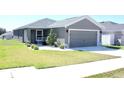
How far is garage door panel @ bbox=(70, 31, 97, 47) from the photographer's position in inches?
891

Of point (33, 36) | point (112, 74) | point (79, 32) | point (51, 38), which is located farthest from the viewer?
point (33, 36)

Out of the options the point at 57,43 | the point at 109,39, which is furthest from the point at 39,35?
the point at 109,39

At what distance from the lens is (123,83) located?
722 cm

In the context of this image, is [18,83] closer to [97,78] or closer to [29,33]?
[97,78]

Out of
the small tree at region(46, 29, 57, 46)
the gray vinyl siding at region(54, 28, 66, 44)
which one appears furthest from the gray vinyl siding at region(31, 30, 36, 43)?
the gray vinyl siding at region(54, 28, 66, 44)

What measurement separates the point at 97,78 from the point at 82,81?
2.82 feet

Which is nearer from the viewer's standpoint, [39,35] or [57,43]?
[57,43]

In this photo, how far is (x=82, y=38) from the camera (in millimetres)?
23219

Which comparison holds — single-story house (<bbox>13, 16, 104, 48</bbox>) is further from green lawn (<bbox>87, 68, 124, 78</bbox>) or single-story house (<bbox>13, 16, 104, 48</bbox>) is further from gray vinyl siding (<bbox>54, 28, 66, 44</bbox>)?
green lawn (<bbox>87, 68, 124, 78</bbox>)

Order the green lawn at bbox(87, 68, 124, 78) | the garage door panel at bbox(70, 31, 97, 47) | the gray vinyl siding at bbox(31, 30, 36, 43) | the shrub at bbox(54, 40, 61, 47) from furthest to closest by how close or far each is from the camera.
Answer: the gray vinyl siding at bbox(31, 30, 36, 43), the shrub at bbox(54, 40, 61, 47), the garage door panel at bbox(70, 31, 97, 47), the green lawn at bbox(87, 68, 124, 78)

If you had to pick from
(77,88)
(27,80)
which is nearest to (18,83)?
(27,80)

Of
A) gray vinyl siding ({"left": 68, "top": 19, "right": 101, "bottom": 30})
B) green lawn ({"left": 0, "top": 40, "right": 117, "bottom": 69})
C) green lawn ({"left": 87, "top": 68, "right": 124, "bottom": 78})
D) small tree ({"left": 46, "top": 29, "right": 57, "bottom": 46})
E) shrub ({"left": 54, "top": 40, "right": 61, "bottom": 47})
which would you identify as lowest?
green lawn ({"left": 87, "top": 68, "right": 124, "bottom": 78})

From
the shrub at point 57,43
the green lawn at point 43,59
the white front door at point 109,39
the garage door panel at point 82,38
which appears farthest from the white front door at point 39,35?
the green lawn at point 43,59

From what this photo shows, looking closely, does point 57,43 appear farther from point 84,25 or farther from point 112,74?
point 112,74
